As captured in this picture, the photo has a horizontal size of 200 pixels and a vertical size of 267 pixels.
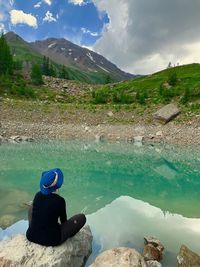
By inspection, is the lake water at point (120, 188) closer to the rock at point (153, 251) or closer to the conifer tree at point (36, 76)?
the rock at point (153, 251)

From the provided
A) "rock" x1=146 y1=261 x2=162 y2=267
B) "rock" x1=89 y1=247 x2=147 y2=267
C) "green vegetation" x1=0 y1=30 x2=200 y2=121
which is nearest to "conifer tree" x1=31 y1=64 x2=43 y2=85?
"green vegetation" x1=0 y1=30 x2=200 y2=121

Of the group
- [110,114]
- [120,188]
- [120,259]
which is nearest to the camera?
[120,259]

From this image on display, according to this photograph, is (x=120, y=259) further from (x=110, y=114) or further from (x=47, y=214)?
(x=110, y=114)

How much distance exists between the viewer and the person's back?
9.45m

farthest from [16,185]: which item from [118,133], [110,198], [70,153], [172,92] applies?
[172,92]

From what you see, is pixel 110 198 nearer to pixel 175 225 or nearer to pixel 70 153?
pixel 175 225

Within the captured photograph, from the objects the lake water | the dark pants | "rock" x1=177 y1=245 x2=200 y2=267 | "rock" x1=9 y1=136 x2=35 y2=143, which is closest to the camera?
the dark pants

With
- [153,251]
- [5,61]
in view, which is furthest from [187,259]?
[5,61]

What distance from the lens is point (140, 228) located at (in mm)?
13672

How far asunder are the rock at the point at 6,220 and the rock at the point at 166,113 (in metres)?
37.9

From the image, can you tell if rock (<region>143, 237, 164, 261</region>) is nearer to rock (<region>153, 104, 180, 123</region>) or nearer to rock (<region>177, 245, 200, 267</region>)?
rock (<region>177, 245, 200, 267</region>)

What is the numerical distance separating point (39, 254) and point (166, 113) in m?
43.5

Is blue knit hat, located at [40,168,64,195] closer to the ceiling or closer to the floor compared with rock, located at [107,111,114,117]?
closer to the floor

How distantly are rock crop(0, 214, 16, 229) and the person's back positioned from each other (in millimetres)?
4284
